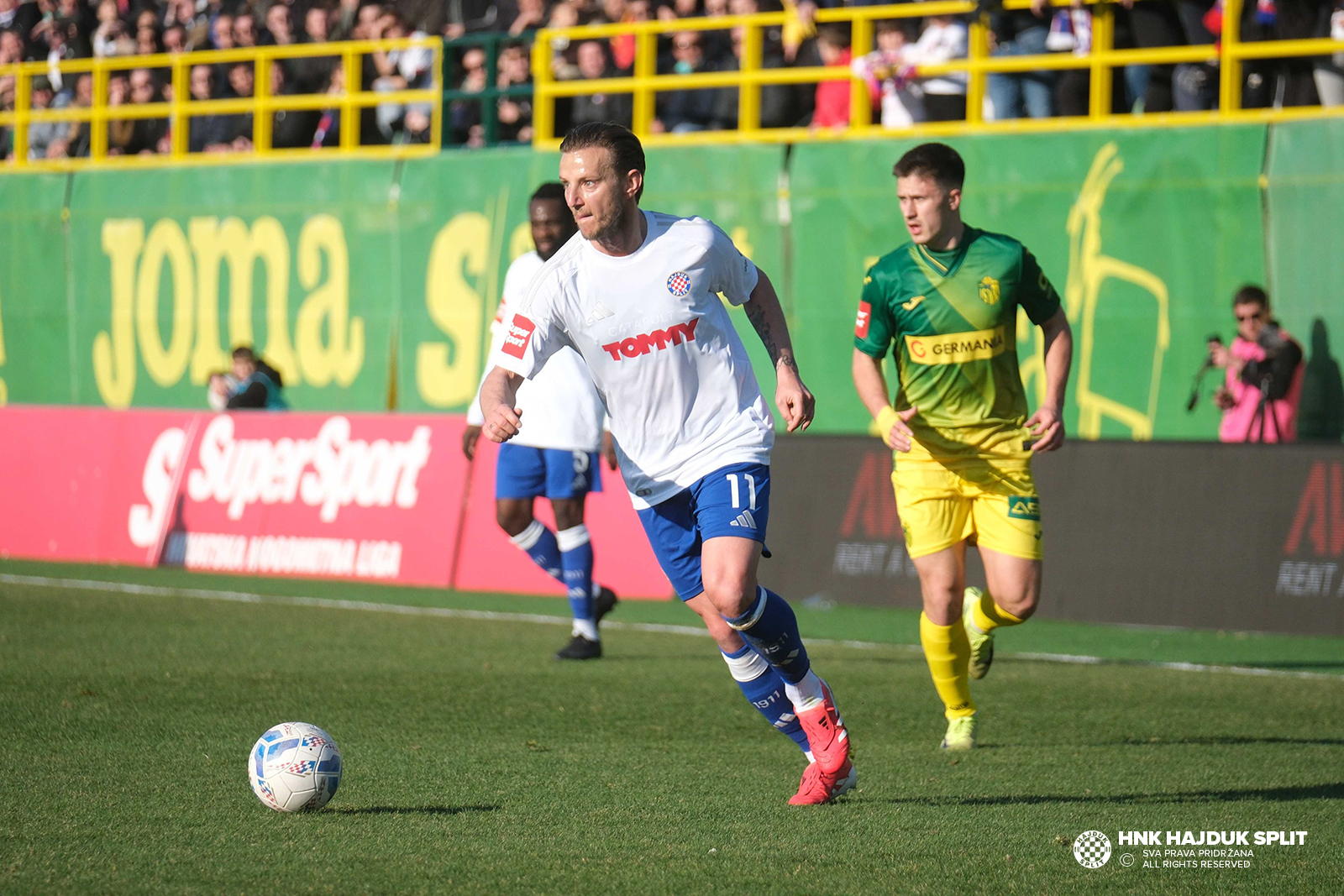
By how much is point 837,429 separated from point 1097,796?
10.1 meters

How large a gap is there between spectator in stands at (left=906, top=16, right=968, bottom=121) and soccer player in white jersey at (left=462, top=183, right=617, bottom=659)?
6.99 m

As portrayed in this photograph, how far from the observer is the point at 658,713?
7711mm

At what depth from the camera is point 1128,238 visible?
14.5 m

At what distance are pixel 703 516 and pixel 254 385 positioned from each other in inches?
472

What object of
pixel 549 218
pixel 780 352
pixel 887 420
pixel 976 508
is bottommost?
pixel 976 508

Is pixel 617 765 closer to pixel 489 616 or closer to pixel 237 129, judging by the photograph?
pixel 489 616

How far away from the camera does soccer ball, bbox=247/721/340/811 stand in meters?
5.39

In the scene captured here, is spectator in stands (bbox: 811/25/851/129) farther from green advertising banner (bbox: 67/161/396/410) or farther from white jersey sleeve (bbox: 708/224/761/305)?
white jersey sleeve (bbox: 708/224/761/305)

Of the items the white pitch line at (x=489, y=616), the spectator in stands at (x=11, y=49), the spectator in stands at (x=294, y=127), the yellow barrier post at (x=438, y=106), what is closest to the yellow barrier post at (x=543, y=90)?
the yellow barrier post at (x=438, y=106)

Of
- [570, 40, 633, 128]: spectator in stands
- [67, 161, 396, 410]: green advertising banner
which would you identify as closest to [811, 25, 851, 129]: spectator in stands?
[570, 40, 633, 128]: spectator in stands

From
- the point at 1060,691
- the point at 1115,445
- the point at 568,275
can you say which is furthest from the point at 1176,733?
the point at 1115,445

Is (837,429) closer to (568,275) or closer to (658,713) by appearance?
(658,713)

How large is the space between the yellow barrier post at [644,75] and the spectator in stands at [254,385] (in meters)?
4.47

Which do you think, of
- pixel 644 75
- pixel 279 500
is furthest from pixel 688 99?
pixel 279 500
